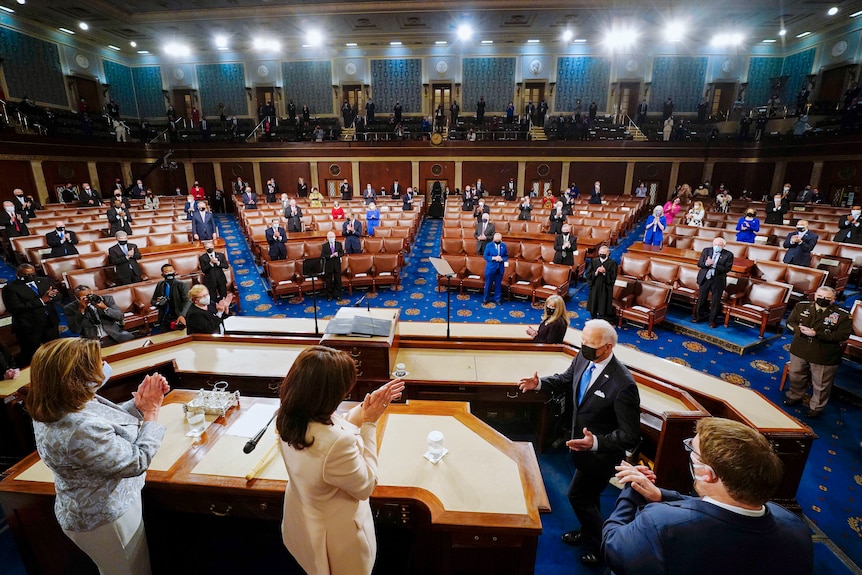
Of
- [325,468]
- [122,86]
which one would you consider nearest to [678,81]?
[325,468]

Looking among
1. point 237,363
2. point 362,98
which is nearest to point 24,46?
point 362,98

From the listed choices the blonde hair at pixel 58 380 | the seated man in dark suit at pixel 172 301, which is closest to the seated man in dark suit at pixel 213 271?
the seated man in dark suit at pixel 172 301

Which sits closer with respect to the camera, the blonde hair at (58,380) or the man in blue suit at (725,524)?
the man in blue suit at (725,524)

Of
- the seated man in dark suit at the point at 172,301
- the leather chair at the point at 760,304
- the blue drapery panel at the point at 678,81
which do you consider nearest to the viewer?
the seated man in dark suit at the point at 172,301

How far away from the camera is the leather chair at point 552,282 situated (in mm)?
7922

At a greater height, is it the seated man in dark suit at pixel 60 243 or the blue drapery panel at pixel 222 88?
the blue drapery panel at pixel 222 88

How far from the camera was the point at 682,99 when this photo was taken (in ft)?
73.6

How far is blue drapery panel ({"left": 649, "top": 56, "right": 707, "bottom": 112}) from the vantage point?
21938mm

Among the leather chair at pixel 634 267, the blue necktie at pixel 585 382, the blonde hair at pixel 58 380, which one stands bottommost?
the leather chair at pixel 634 267

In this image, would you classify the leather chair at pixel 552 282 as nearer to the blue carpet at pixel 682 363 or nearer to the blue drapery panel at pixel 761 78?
the blue carpet at pixel 682 363

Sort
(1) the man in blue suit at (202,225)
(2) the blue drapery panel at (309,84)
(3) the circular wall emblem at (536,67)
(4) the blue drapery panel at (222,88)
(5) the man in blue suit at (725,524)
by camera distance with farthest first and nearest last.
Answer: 1. (4) the blue drapery panel at (222,88)
2. (2) the blue drapery panel at (309,84)
3. (3) the circular wall emblem at (536,67)
4. (1) the man in blue suit at (202,225)
5. (5) the man in blue suit at (725,524)

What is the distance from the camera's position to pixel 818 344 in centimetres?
455

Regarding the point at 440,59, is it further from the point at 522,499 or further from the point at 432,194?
the point at 522,499

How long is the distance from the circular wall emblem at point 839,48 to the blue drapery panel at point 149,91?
109 feet
